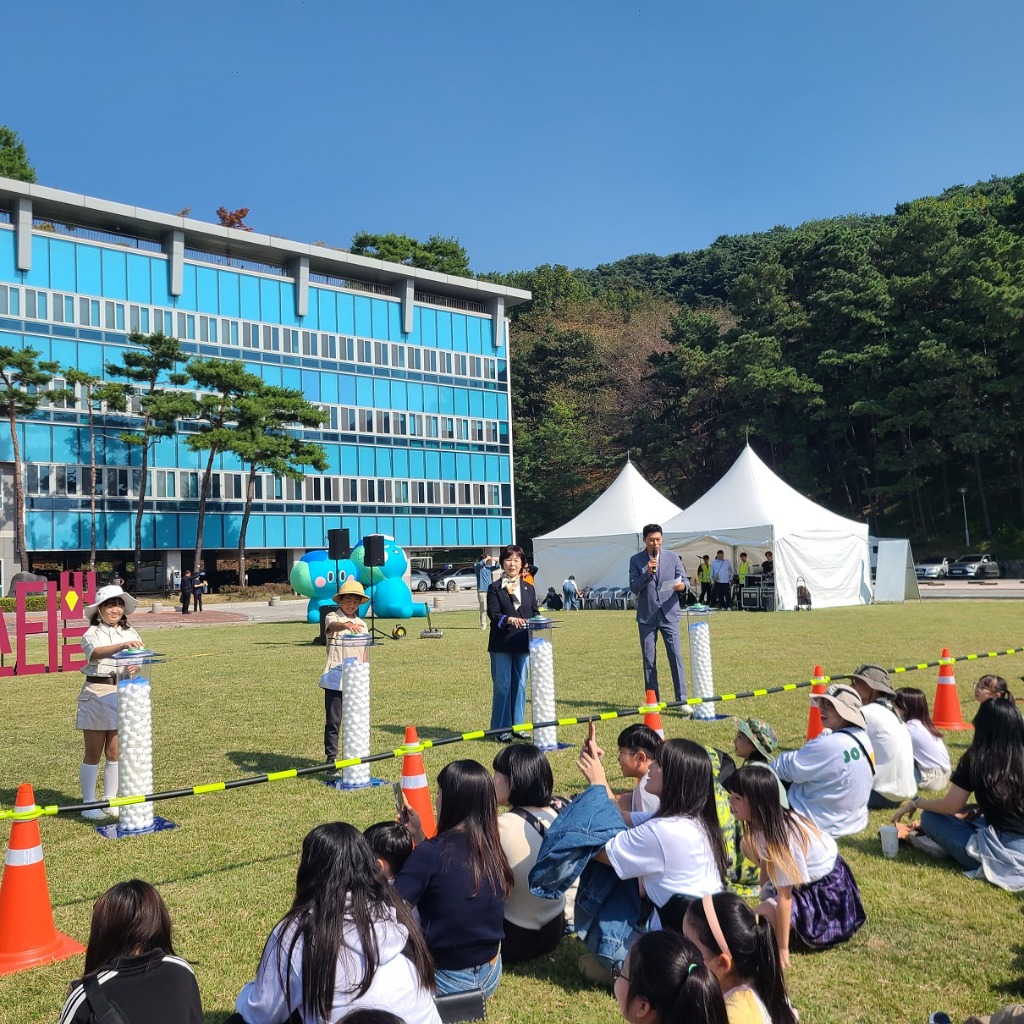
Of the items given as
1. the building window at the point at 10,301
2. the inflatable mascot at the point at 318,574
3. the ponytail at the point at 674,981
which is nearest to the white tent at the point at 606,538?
the inflatable mascot at the point at 318,574

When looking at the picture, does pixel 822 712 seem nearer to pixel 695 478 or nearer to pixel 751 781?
pixel 751 781

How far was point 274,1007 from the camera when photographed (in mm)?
3055

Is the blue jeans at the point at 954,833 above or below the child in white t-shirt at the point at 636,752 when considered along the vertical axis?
below

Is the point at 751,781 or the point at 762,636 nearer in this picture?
the point at 751,781

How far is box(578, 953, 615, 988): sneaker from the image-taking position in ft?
13.2

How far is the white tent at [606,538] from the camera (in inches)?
1229

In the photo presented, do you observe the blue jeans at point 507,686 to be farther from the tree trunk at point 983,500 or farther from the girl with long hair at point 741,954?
the tree trunk at point 983,500

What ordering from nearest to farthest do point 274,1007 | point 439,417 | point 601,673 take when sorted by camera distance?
point 274,1007 → point 601,673 → point 439,417

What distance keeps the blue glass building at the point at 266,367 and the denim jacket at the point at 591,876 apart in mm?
46863

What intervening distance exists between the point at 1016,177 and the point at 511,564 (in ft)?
178

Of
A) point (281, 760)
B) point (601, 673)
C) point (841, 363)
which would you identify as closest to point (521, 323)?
point (841, 363)

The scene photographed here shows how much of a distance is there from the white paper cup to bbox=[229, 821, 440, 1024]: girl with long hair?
355 cm

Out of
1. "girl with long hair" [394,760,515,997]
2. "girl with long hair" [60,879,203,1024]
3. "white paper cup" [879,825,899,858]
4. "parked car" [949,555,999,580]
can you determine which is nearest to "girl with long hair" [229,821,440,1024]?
"girl with long hair" [60,879,203,1024]

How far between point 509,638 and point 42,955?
5.04 metres
